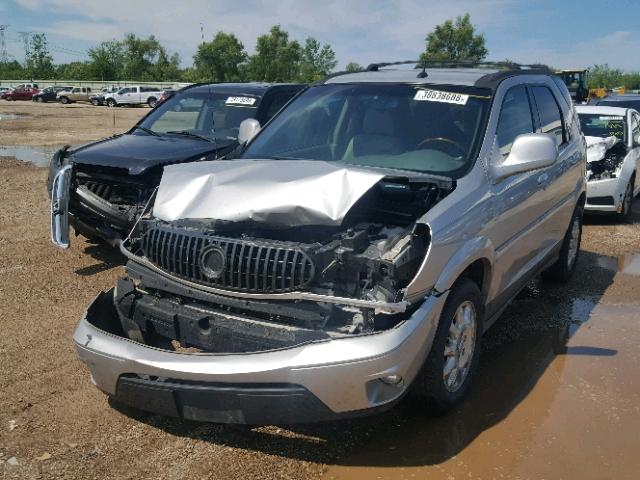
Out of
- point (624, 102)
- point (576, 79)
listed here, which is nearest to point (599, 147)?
point (624, 102)

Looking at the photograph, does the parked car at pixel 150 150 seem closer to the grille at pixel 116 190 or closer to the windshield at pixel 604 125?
the grille at pixel 116 190

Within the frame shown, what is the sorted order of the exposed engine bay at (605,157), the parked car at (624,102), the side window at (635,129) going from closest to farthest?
1. the exposed engine bay at (605,157)
2. the side window at (635,129)
3. the parked car at (624,102)

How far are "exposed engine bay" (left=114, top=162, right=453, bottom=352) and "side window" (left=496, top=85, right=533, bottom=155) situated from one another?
0.89 m

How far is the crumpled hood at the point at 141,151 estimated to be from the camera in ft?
20.3

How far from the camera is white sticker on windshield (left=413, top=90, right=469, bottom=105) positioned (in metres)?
4.19

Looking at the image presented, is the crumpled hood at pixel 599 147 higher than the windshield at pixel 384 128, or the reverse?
the windshield at pixel 384 128

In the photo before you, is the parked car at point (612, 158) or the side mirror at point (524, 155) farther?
the parked car at point (612, 158)

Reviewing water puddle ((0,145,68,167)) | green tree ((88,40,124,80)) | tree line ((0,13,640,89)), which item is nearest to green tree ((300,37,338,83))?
tree line ((0,13,640,89))

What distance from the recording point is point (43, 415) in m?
3.59

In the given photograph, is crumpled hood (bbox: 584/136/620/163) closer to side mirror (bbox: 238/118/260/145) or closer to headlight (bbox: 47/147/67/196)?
side mirror (bbox: 238/118/260/145)

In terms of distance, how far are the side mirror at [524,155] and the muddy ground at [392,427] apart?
1.36 m

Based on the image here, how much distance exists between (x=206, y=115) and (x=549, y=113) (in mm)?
4151

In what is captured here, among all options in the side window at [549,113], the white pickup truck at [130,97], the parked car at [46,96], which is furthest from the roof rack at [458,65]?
the parked car at [46,96]

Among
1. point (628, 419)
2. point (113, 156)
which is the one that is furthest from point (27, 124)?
point (628, 419)
